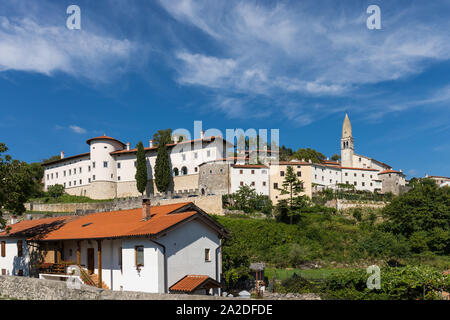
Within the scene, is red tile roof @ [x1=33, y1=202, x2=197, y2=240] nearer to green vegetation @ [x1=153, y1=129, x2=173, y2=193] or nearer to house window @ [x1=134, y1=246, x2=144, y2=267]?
house window @ [x1=134, y1=246, x2=144, y2=267]

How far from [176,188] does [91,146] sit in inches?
753

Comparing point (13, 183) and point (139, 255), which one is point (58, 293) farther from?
point (13, 183)

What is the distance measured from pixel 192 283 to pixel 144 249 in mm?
2812

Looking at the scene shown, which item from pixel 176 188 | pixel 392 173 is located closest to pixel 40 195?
pixel 176 188

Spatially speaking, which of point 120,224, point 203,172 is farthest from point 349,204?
point 120,224

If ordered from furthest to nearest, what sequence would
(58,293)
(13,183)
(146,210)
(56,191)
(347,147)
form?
(347,147) < (56,191) < (13,183) < (146,210) < (58,293)

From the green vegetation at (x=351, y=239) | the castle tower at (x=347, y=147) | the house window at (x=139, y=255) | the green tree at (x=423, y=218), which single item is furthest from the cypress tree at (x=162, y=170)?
the house window at (x=139, y=255)

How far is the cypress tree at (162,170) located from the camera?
6775 cm

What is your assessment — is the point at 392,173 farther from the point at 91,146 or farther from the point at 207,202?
the point at 91,146

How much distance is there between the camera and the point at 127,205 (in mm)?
59625

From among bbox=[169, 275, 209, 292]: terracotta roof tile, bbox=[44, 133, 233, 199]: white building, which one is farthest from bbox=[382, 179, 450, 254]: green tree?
bbox=[169, 275, 209, 292]: terracotta roof tile

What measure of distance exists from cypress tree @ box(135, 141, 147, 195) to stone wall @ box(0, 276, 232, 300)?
174ft

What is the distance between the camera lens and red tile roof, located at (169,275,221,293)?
19.2 m

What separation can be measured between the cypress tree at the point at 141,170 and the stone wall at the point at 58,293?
2091 inches
